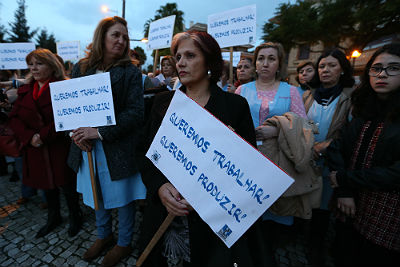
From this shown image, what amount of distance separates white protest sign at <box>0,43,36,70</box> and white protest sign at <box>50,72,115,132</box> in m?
3.39

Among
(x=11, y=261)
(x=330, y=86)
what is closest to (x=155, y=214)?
(x=11, y=261)

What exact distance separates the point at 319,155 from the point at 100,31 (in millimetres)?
2454

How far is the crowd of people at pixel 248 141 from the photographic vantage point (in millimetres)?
1362

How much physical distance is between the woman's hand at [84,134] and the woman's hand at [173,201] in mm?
927

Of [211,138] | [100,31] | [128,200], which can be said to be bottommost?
[128,200]

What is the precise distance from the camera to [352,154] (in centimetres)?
163

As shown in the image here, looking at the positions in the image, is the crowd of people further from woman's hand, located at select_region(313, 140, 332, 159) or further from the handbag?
the handbag

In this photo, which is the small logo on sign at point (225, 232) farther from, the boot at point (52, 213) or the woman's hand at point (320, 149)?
the boot at point (52, 213)

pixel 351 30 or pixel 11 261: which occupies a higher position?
pixel 351 30

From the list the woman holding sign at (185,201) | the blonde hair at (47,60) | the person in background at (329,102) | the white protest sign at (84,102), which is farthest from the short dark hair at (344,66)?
the blonde hair at (47,60)

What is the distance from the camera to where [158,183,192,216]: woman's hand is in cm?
121

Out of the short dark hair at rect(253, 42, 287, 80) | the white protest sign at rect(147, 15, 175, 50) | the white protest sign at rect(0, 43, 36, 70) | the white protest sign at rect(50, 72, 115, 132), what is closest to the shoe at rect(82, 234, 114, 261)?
the white protest sign at rect(50, 72, 115, 132)

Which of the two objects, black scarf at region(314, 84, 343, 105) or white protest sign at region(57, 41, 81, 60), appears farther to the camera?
white protest sign at region(57, 41, 81, 60)

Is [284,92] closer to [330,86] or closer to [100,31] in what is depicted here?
[330,86]
